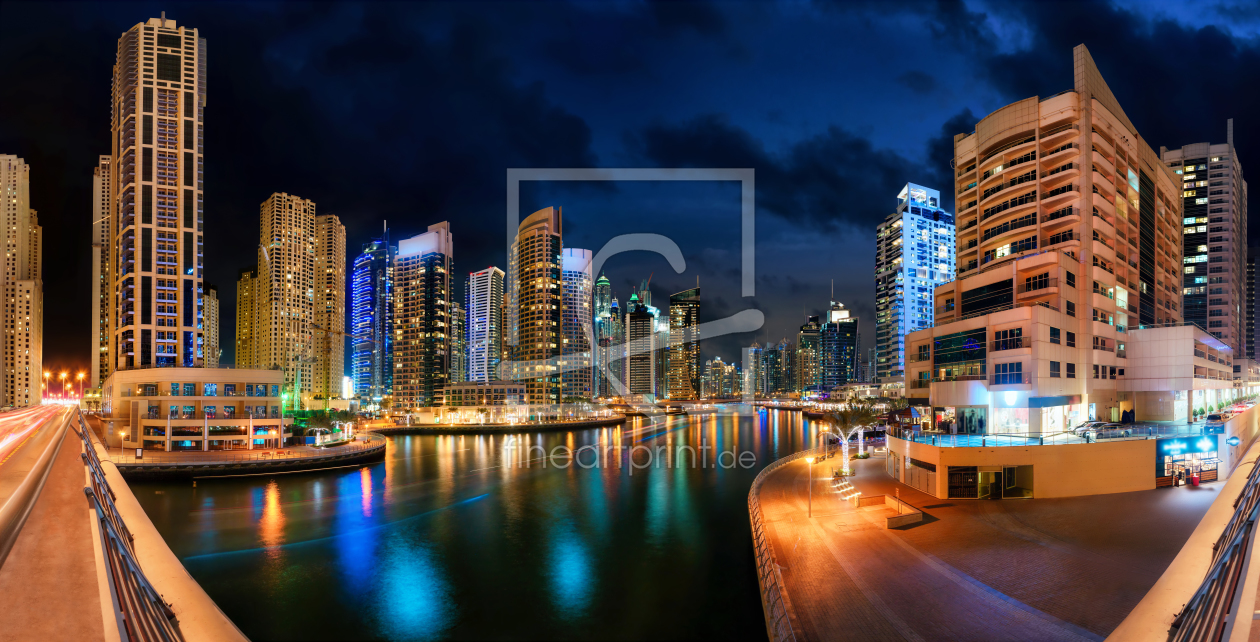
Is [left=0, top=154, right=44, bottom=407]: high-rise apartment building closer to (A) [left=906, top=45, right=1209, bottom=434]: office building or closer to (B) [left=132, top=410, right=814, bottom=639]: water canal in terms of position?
(B) [left=132, top=410, right=814, bottom=639]: water canal

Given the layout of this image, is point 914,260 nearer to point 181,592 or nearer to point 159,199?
point 159,199

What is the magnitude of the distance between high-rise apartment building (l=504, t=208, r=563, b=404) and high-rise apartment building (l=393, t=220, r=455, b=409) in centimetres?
2146

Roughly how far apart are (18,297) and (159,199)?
56.1 metres

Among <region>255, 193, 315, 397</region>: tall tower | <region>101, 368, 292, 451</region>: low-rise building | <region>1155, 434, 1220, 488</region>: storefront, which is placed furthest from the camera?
<region>255, 193, 315, 397</region>: tall tower

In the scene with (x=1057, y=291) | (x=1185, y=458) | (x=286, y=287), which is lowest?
(x=1185, y=458)

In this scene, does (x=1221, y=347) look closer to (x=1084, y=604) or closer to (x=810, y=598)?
(x=1084, y=604)

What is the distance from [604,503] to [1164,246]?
66.9 metres

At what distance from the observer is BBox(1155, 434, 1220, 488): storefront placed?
2880 cm

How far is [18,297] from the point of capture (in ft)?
371

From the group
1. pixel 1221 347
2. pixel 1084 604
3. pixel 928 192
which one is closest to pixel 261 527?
pixel 1084 604

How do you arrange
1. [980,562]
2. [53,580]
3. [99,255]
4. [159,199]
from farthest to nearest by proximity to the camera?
[99,255] → [159,199] → [980,562] → [53,580]

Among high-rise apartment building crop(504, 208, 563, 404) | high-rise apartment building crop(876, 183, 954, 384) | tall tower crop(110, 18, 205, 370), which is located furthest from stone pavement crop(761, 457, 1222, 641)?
high-rise apartment building crop(504, 208, 563, 404)

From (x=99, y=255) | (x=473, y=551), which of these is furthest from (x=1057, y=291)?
(x=99, y=255)

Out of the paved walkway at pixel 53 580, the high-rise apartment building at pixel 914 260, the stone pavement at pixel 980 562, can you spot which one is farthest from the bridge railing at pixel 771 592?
the high-rise apartment building at pixel 914 260
